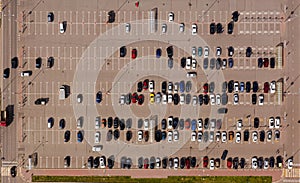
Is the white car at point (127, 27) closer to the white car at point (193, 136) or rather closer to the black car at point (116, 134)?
the black car at point (116, 134)

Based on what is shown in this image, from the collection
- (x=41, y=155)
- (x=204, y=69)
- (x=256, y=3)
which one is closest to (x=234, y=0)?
(x=256, y=3)

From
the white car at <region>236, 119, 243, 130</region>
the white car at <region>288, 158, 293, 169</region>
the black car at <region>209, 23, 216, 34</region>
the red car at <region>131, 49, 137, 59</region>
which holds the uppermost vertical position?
the black car at <region>209, 23, 216, 34</region>

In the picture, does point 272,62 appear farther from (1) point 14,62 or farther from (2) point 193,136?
(1) point 14,62

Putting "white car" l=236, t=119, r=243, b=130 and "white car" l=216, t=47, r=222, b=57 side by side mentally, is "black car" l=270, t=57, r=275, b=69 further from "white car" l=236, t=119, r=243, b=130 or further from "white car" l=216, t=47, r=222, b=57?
"white car" l=236, t=119, r=243, b=130

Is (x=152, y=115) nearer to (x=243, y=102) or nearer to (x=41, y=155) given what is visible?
(x=243, y=102)

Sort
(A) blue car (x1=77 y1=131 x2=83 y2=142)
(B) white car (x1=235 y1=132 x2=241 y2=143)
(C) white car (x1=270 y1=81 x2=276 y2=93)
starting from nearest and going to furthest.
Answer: (A) blue car (x1=77 y1=131 x2=83 y2=142) → (C) white car (x1=270 y1=81 x2=276 y2=93) → (B) white car (x1=235 y1=132 x2=241 y2=143)

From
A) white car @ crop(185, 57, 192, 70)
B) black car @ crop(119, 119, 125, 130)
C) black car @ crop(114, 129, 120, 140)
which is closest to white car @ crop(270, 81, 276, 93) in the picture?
white car @ crop(185, 57, 192, 70)

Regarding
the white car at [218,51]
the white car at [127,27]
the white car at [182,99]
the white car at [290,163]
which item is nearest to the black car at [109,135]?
the white car at [182,99]

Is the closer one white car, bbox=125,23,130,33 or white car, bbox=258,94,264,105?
white car, bbox=125,23,130,33
